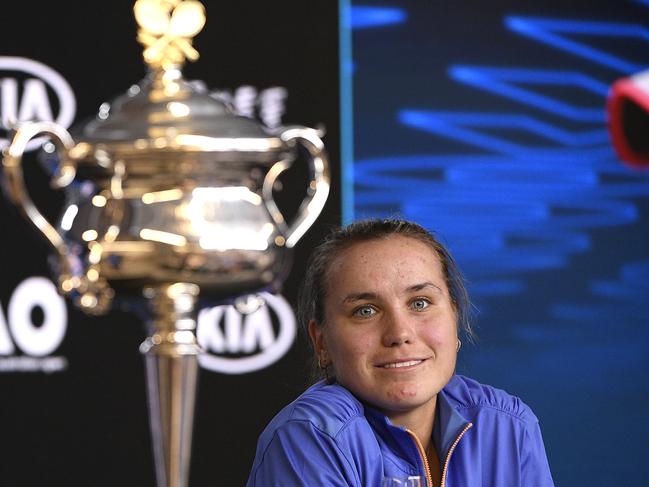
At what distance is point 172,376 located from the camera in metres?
1.17

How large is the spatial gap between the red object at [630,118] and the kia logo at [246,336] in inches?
43.3

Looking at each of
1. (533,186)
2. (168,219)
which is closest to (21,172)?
(168,219)

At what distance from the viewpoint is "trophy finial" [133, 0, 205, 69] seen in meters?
1.24

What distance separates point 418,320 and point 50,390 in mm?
2012

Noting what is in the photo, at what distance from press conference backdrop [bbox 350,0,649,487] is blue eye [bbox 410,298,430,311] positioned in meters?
1.98

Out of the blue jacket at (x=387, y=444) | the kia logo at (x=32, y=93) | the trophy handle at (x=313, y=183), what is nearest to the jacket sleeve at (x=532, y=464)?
the blue jacket at (x=387, y=444)

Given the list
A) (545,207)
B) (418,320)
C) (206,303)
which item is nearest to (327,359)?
(418,320)

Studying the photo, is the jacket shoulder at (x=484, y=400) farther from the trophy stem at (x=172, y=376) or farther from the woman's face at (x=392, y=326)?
the trophy stem at (x=172, y=376)

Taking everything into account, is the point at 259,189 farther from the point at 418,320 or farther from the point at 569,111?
the point at 569,111

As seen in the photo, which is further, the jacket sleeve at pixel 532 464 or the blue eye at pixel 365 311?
the jacket sleeve at pixel 532 464

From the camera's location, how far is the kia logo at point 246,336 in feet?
11.7

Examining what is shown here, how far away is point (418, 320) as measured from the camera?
5.88 feet

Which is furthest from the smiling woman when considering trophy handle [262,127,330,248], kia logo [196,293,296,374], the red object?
kia logo [196,293,296,374]

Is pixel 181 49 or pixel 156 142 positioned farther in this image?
pixel 181 49
